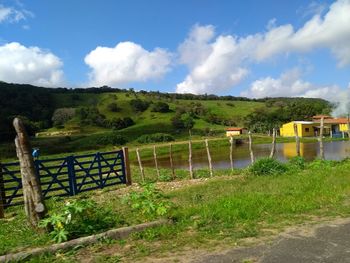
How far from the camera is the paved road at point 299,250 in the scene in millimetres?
6262

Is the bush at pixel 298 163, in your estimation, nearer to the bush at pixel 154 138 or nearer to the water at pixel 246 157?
the water at pixel 246 157

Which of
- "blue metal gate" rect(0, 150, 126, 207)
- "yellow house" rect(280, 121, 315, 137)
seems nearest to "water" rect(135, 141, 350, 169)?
"blue metal gate" rect(0, 150, 126, 207)

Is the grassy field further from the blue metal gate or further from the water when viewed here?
the water

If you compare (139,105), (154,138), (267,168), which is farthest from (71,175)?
(139,105)

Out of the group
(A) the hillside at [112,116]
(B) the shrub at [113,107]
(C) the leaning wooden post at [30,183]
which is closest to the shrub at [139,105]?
(A) the hillside at [112,116]

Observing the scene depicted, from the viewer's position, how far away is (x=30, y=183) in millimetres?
8867

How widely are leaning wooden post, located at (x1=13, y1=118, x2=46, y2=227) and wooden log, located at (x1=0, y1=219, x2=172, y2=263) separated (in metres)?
1.65

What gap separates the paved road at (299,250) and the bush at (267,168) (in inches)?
394

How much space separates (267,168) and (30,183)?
461 inches

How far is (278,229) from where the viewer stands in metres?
8.12

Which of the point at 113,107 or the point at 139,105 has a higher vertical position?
the point at 139,105

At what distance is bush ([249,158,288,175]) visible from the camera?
17748 millimetres

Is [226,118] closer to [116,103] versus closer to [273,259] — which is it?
[116,103]

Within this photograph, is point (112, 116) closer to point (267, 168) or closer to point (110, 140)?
point (110, 140)
